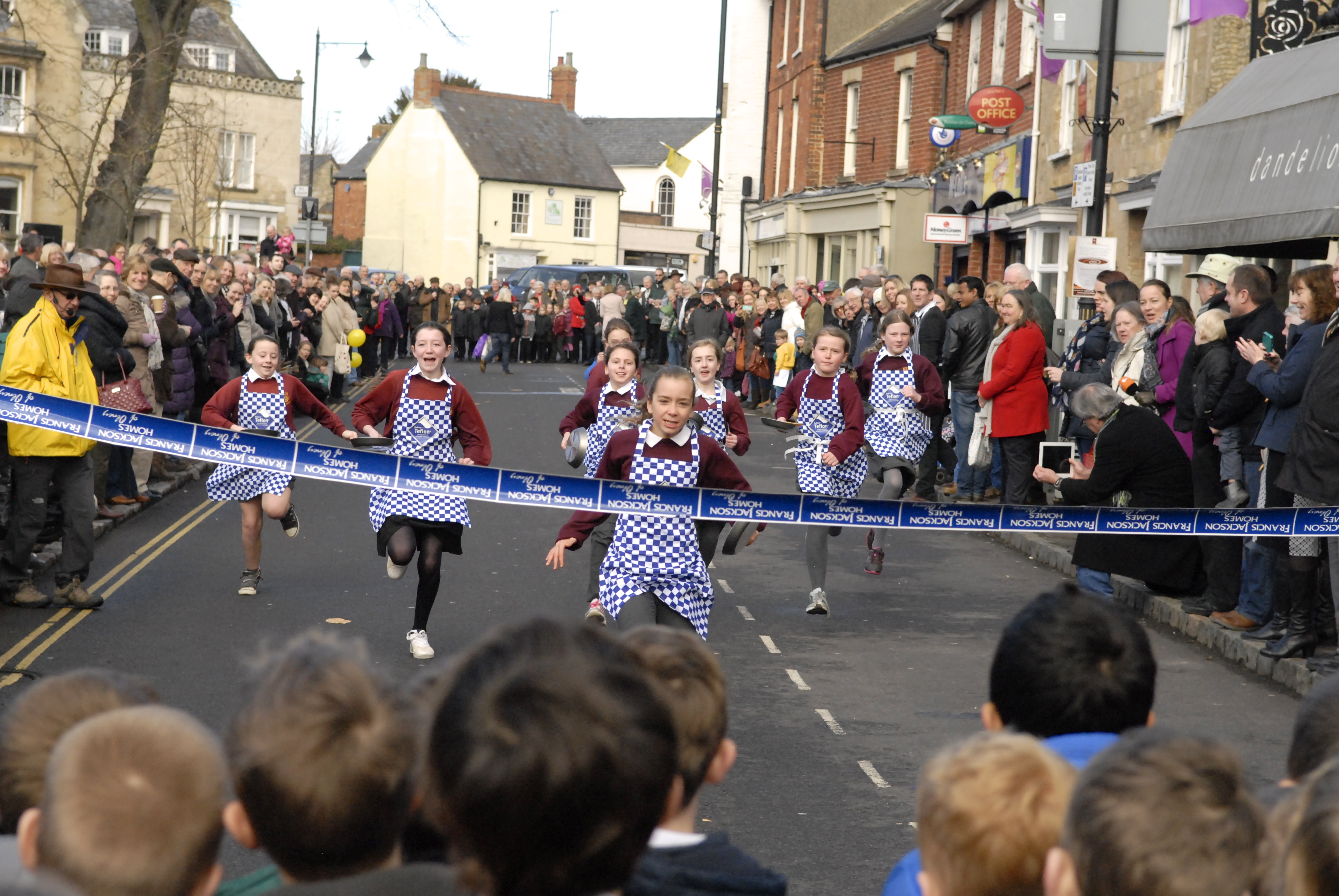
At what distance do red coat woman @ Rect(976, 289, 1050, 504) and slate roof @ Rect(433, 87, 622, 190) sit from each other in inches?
2237

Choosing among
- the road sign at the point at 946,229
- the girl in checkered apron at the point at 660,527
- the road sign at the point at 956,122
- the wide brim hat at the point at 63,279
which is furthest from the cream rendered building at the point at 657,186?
the girl in checkered apron at the point at 660,527

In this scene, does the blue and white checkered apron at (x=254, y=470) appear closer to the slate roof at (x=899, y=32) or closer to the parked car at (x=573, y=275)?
the slate roof at (x=899, y=32)

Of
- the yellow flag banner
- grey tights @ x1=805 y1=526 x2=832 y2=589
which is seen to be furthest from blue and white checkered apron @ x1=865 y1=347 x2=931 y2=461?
the yellow flag banner

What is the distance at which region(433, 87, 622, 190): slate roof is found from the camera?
68.5m

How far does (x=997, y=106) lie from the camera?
23.2 m

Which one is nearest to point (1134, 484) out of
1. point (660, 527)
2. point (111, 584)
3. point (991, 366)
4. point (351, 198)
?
point (660, 527)

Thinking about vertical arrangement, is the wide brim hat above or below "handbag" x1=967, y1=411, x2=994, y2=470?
above

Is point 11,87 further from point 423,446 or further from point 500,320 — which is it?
point 423,446

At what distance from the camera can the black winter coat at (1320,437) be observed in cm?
783

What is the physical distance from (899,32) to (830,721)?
27440 mm

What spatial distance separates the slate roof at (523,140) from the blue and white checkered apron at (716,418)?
5977 centimetres

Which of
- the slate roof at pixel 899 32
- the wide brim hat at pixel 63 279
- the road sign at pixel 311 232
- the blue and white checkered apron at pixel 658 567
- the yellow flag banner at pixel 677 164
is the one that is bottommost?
the blue and white checkered apron at pixel 658 567

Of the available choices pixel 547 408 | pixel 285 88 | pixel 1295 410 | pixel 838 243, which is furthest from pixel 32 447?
pixel 285 88

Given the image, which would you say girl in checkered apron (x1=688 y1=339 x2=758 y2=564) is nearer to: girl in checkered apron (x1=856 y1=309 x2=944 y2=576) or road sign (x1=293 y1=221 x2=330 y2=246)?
girl in checkered apron (x1=856 y1=309 x2=944 y2=576)
